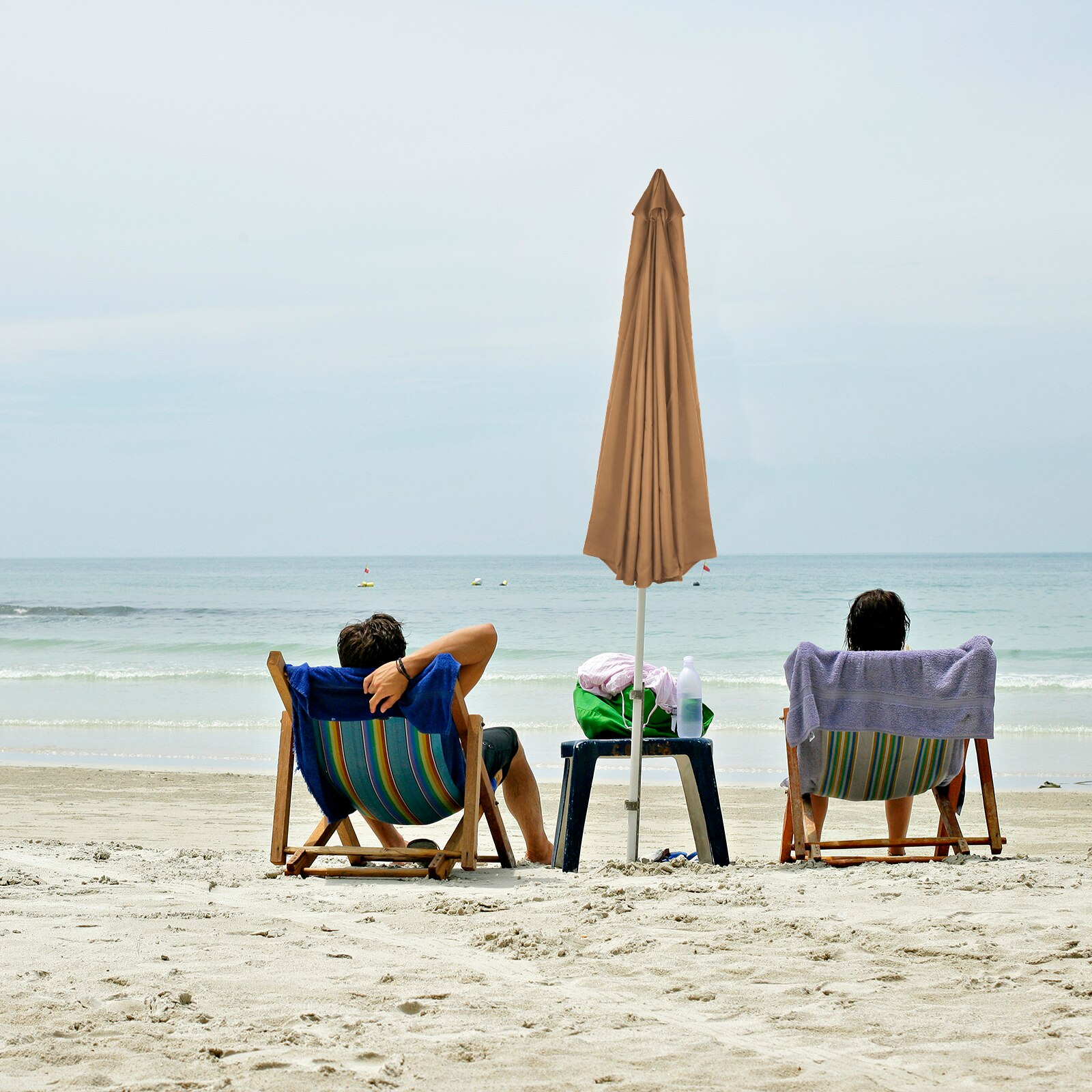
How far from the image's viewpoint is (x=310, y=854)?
407 centimetres

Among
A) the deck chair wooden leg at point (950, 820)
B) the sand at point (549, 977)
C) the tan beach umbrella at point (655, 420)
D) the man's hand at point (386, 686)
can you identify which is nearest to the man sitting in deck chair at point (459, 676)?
the man's hand at point (386, 686)

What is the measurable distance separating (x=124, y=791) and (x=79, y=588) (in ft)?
132

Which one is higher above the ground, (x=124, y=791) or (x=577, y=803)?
(x=577, y=803)

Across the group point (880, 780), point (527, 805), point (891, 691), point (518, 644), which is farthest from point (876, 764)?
point (518, 644)

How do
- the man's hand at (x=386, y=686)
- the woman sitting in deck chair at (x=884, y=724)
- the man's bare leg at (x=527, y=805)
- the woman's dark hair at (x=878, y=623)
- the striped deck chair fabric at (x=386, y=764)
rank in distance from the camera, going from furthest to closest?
1. the man's bare leg at (x=527, y=805)
2. the woman's dark hair at (x=878, y=623)
3. the woman sitting in deck chair at (x=884, y=724)
4. the striped deck chair fabric at (x=386, y=764)
5. the man's hand at (x=386, y=686)

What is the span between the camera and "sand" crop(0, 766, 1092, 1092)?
213cm

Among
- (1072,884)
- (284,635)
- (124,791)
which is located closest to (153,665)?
(284,635)

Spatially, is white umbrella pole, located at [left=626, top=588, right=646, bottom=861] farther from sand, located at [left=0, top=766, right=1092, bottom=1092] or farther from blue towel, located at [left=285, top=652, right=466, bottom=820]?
blue towel, located at [left=285, top=652, right=466, bottom=820]

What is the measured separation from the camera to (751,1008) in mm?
2471

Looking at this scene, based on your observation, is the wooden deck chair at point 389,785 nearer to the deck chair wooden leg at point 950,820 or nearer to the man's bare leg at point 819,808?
the man's bare leg at point 819,808

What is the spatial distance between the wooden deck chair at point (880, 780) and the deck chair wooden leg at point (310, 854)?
1.73 metres

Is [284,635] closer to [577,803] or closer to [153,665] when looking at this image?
[153,665]

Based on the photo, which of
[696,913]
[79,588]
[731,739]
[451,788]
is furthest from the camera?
[79,588]

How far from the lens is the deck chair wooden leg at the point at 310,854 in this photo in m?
4.06
